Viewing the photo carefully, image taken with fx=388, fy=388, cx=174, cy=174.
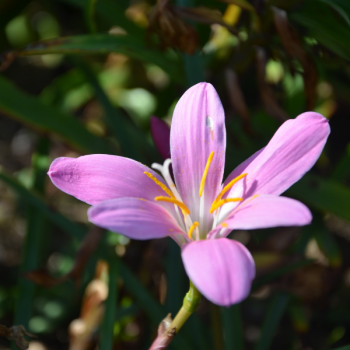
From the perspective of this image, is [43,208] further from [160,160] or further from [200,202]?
[200,202]

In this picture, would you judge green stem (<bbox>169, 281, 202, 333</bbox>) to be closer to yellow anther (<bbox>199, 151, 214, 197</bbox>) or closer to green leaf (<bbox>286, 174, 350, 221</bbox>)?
yellow anther (<bbox>199, 151, 214, 197</bbox>)

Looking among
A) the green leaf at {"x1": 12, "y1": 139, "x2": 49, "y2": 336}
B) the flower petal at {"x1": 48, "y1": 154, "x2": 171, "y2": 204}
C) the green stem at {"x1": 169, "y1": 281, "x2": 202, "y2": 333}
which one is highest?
the flower petal at {"x1": 48, "y1": 154, "x2": 171, "y2": 204}

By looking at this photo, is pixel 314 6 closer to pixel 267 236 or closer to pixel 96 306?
pixel 267 236

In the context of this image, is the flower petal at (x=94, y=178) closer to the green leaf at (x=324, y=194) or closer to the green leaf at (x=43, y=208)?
the green leaf at (x=43, y=208)

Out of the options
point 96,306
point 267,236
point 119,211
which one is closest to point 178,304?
point 96,306

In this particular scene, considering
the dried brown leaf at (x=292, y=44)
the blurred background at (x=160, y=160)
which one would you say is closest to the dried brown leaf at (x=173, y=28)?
the blurred background at (x=160, y=160)

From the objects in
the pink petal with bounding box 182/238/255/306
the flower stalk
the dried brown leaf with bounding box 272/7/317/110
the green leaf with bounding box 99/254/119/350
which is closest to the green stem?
the flower stalk
